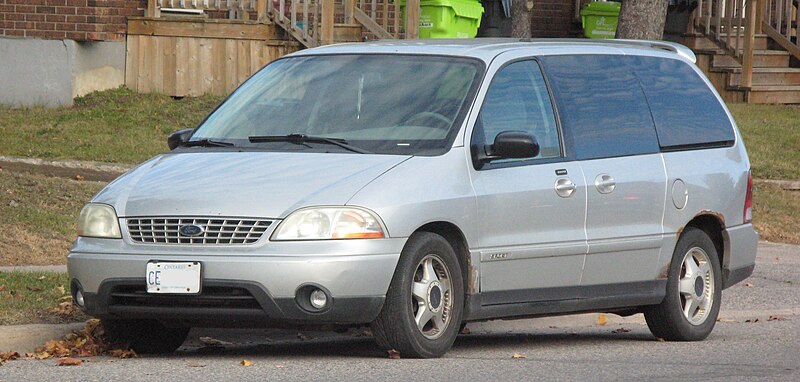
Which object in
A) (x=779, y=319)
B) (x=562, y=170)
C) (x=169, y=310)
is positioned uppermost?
(x=562, y=170)

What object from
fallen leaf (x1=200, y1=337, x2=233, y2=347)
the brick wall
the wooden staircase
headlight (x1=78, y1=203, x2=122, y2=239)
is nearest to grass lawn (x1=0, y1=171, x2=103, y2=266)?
fallen leaf (x1=200, y1=337, x2=233, y2=347)

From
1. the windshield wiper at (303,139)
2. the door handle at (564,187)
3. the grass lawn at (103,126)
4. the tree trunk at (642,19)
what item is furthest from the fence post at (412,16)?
the windshield wiper at (303,139)

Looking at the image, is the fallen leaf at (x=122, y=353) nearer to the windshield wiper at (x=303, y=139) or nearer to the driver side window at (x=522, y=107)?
the windshield wiper at (x=303, y=139)

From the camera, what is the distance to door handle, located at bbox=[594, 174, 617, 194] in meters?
8.20

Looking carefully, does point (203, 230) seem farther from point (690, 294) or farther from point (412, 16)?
point (412, 16)

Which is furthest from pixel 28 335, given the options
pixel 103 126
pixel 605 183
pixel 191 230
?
pixel 103 126

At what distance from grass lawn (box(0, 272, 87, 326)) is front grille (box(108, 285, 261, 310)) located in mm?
1168

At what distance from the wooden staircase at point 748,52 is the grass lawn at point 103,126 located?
26.8 feet

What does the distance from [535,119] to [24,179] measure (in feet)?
22.3

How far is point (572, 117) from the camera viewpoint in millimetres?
8273

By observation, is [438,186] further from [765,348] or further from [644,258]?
[765,348]

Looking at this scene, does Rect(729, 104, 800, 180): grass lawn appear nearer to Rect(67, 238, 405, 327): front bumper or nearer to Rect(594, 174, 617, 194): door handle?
Rect(594, 174, 617, 194): door handle

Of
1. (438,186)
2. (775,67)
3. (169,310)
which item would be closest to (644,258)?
(438,186)

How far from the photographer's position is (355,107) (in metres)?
7.84
